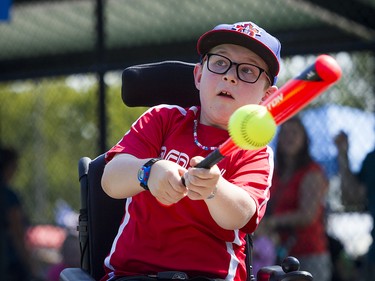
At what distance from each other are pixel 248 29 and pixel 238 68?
0.49 feet

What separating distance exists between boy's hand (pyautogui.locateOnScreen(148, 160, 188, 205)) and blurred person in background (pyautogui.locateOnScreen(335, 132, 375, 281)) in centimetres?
322

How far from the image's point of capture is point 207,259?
3.11m

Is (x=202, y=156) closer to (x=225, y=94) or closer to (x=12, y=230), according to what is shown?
(x=225, y=94)

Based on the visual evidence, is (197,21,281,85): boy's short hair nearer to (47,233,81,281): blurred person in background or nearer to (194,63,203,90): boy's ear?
(194,63,203,90): boy's ear

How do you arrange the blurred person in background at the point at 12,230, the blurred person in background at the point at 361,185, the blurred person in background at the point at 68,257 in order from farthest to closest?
the blurred person in background at the point at 12,230
the blurred person in background at the point at 68,257
the blurred person in background at the point at 361,185

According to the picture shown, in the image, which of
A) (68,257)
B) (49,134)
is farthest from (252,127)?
(49,134)

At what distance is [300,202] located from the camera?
20.0 ft

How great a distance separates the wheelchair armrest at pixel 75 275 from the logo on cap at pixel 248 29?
99 cm

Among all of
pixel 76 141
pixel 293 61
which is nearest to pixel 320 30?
pixel 293 61

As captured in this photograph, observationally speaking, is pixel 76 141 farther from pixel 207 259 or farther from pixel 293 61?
pixel 207 259

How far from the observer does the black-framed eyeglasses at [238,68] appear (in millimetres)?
3090

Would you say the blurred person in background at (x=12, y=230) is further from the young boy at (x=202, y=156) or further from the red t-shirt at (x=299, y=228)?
the young boy at (x=202, y=156)

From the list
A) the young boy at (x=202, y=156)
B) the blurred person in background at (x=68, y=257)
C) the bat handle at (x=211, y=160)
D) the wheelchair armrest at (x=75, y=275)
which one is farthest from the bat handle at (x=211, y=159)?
the blurred person in background at (x=68, y=257)

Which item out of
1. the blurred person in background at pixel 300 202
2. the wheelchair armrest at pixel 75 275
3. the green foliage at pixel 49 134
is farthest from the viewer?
the green foliage at pixel 49 134
